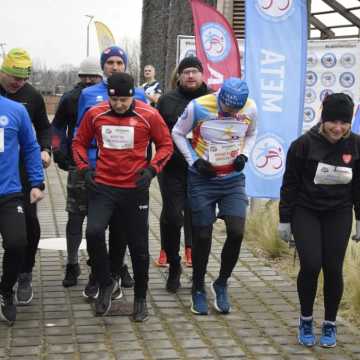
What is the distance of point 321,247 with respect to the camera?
500cm

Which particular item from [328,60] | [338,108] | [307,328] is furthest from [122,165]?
[328,60]

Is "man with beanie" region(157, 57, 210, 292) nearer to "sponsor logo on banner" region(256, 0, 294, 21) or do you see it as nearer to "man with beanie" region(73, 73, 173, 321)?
"man with beanie" region(73, 73, 173, 321)

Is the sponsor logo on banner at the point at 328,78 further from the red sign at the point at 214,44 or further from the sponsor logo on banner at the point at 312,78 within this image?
the red sign at the point at 214,44

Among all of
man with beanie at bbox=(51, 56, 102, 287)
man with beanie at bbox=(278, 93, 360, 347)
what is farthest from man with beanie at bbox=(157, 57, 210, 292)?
man with beanie at bbox=(278, 93, 360, 347)

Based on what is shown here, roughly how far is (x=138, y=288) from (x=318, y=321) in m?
1.41

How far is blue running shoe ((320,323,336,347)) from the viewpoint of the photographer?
198 inches

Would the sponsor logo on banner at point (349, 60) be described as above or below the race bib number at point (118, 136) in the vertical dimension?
above

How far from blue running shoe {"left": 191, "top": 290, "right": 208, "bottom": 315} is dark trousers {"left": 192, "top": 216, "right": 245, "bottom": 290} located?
→ 0.05 m

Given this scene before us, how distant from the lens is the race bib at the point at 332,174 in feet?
16.1

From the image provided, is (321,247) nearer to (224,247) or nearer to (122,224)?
(224,247)

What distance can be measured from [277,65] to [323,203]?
9.95ft

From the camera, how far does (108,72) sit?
5789 millimetres

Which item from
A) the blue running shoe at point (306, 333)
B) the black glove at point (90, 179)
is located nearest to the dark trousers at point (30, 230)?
the black glove at point (90, 179)

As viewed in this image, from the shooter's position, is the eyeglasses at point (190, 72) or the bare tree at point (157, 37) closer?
the eyeglasses at point (190, 72)
